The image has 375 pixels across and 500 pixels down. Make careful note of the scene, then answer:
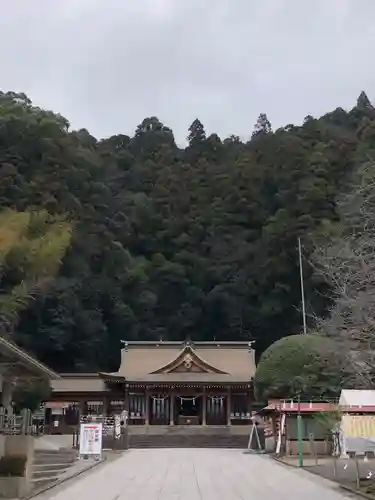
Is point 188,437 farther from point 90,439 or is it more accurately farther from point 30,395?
point 90,439

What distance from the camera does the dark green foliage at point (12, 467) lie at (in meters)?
12.2

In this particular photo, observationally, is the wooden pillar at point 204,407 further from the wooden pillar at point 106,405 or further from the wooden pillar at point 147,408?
the wooden pillar at point 106,405

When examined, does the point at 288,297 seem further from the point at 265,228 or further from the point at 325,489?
the point at 325,489

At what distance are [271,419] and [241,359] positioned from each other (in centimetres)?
2050

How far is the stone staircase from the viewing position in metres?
15.1

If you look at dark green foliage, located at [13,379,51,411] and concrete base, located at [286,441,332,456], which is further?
concrete base, located at [286,441,332,456]

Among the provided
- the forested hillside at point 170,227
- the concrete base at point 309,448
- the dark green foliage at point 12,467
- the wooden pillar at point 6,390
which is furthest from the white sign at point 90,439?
the forested hillside at point 170,227

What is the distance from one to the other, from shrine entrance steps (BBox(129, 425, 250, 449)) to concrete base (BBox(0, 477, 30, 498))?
25626 mm

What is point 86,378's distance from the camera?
146ft

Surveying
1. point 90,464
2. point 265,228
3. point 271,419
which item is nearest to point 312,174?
point 265,228

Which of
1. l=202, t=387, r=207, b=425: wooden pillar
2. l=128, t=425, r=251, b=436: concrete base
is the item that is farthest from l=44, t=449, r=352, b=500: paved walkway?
l=202, t=387, r=207, b=425: wooden pillar

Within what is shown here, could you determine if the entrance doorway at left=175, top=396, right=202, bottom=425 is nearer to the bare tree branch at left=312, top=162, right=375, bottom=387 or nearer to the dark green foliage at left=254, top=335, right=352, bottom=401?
the dark green foliage at left=254, top=335, right=352, bottom=401

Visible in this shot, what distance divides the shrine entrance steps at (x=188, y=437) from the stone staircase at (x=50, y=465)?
15498mm

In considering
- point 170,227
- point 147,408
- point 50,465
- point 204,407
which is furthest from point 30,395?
point 170,227
